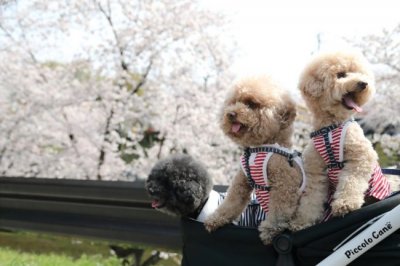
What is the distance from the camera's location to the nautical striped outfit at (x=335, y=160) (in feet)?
4.58

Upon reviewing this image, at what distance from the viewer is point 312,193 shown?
142 cm

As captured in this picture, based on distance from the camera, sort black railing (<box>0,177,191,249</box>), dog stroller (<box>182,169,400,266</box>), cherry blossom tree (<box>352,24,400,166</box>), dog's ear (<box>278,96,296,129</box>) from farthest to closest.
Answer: cherry blossom tree (<box>352,24,400,166</box>) → black railing (<box>0,177,191,249</box>) → dog's ear (<box>278,96,296,129</box>) → dog stroller (<box>182,169,400,266</box>)

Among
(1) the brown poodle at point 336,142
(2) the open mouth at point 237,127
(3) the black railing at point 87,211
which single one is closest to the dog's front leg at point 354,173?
(1) the brown poodle at point 336,142

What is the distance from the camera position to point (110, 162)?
7641mm

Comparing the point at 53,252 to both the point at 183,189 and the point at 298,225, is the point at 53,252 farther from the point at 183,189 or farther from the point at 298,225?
the point at 298,225

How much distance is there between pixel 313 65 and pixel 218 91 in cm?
632

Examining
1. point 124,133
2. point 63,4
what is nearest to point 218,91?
point 124,133

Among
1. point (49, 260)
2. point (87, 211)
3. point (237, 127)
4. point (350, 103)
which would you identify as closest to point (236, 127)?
point (237, 127)

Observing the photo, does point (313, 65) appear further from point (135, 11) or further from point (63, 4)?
point (63, 4)

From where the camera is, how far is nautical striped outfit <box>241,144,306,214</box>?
1506mm

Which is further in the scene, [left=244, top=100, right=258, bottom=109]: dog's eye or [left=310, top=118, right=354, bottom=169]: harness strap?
[left=244, top=100, right=258, bottom=109]: dog's eye

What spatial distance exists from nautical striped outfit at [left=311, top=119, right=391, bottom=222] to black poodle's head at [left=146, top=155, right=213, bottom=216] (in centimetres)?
40

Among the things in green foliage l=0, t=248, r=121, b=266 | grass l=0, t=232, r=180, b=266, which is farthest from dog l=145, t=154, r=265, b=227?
green foliage l=0, t=248, r=121, b=266

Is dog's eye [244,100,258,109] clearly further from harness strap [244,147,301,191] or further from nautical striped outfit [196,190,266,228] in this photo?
nautical striped outfit [196,190,266,228]
